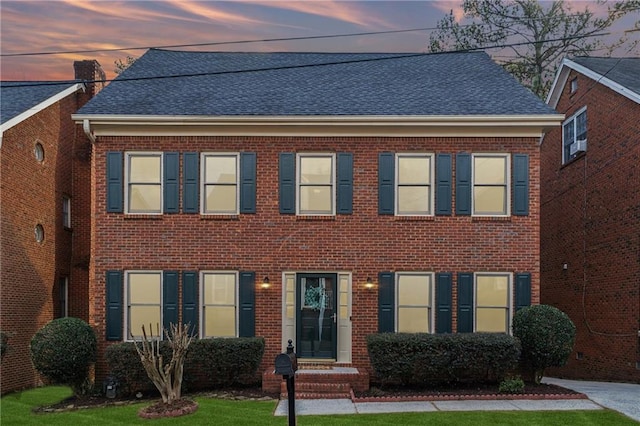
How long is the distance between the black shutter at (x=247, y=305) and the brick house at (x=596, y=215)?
8.85 meters

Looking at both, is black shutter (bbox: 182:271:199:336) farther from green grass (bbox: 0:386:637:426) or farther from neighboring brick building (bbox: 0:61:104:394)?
neighboring brick building (bbox: 0:61:104:394)

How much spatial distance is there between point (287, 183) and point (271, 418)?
5.06m

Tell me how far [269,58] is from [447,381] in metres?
10.3

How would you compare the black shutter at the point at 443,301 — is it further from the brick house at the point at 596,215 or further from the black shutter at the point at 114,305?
the black shutter at the point at 114,305

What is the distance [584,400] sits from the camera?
9281 millimetres

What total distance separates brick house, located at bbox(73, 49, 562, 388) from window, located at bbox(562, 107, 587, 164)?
4.53m

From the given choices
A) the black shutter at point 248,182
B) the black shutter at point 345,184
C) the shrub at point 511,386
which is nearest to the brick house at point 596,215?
the shrub at point 511,386

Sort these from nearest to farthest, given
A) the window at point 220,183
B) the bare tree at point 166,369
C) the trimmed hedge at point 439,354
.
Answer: the bare tree at point 166,369 < the trimmed hedge at point 439,354 < the window at point 220,183

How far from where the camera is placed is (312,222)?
11.5 meters

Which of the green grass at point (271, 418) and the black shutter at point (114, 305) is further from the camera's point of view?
the black shutter at point (114, 305)

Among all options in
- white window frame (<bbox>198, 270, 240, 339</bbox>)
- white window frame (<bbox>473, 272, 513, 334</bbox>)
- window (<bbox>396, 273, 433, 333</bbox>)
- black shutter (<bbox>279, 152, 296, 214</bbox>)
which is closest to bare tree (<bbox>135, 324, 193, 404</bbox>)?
white window frame (<bbox>198, 270, 240, 339</bbox>)

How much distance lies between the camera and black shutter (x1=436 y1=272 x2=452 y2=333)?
11.3 m

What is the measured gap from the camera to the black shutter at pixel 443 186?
11.4m

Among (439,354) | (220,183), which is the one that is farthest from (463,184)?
(220,183)
